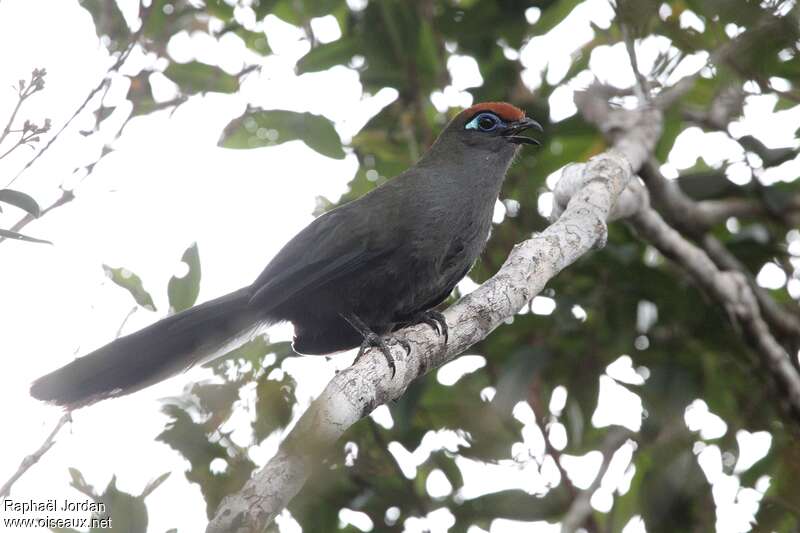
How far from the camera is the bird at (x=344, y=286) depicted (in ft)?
14.4

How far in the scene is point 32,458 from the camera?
3250 millimetres

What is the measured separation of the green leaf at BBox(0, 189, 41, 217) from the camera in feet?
9.50

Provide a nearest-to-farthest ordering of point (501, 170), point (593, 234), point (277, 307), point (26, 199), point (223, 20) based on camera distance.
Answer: point (26, 199), point (593, 234), point (277, 307), point (501, 170), point (223, 20)

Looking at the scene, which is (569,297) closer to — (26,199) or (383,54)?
(383,54)

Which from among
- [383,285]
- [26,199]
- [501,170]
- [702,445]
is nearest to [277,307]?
[383,285]

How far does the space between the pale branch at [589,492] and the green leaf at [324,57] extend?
8.72 ft

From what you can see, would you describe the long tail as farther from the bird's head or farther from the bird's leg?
the bird's head

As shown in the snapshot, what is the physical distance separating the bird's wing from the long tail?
0.58ft

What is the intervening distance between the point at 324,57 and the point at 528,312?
6.26 ft

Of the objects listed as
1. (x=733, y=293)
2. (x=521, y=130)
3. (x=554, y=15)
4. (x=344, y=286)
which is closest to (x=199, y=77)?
(x=344, y=286)

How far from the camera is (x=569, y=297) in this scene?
4992mm

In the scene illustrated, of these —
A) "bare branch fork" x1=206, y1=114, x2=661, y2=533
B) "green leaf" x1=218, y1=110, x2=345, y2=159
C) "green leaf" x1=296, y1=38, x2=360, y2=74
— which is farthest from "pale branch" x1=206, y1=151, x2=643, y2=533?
"green leaf" x1=296, y1=38, x2=360, y2=74

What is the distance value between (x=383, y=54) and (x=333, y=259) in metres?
1.45

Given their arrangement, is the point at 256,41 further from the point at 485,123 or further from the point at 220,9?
the point at 485,123
